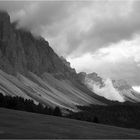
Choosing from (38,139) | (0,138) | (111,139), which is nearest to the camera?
(0,138)

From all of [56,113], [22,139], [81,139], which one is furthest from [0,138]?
[56,113]

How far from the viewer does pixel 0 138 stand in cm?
5638

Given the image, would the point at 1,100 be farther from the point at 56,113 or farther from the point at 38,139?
the point at 38,139

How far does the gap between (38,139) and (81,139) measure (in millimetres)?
10842

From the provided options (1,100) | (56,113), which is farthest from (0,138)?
(56,113)

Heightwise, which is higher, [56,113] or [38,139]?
[56,113]

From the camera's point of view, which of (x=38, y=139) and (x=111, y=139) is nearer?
(x=38, y=139)

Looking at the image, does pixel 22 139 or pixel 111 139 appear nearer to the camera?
pixel 22 139

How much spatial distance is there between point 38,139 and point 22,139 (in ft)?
11.0

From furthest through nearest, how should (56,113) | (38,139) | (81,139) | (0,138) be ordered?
1. (56,113)
2. (81,139)
3. (38,139)
4. (0,138)

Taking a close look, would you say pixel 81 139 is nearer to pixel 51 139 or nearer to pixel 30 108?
pixel 51 139

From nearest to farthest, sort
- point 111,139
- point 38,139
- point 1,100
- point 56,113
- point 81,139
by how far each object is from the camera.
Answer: point 38,139 < point 81,139 < point 111,139 < point 1,100 < point 56,113

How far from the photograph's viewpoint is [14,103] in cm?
15275

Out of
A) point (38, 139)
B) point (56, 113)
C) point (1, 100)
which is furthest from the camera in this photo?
point (56, 113)
